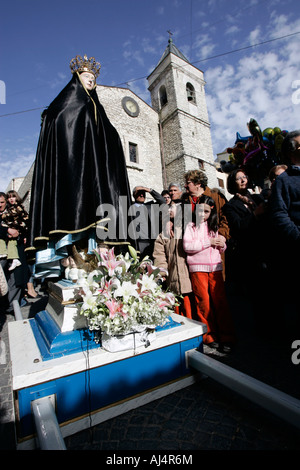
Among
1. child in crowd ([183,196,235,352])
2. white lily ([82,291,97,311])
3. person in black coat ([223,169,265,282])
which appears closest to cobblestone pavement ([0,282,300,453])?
child in crowd ([183,196,235,352])

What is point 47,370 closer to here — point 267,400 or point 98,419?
point 98,419

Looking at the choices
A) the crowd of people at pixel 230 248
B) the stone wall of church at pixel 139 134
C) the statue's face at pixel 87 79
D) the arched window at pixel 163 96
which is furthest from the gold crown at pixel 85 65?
the arched window at pixel 163 96

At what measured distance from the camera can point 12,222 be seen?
4164 millimetres

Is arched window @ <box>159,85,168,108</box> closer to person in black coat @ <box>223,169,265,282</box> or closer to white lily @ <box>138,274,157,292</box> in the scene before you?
person in black coat @ <box>223,169,265,282</box>

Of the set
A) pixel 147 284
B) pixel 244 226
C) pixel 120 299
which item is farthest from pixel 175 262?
pixel 120 299

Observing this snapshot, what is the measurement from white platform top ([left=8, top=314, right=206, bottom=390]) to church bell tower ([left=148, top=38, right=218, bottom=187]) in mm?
14603

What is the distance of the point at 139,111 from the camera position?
1633cm

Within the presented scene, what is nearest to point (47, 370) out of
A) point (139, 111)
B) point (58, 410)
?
point (58, 410)

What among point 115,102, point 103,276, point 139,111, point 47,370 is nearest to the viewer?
point 47,370

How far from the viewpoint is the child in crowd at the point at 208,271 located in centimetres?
261

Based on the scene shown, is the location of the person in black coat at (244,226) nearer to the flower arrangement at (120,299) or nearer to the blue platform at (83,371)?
the blue platform at (83,371)

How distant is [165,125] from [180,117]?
1.57 metres

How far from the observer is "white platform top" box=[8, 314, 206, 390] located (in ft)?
4.36
